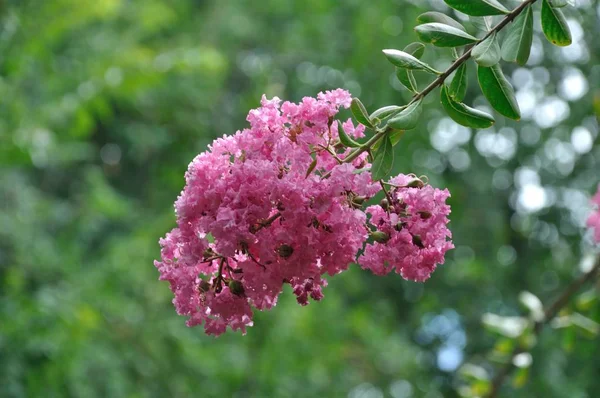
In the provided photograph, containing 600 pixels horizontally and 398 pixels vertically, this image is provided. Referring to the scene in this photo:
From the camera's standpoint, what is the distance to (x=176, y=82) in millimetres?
6250

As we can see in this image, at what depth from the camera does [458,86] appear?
1.25 m

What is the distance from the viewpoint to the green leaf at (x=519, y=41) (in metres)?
1.23

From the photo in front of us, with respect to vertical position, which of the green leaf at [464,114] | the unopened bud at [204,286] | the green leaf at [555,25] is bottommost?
the green leaf at [555,25]

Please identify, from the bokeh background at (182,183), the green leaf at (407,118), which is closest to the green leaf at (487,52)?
the green leaf at (407,118)

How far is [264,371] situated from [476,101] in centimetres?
230

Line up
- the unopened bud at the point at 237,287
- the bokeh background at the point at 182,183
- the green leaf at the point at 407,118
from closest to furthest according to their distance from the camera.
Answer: the green leaf at the point at 407,118 → the unopened bud at the point at 237,287 → the bokeh background at the point at 182,183

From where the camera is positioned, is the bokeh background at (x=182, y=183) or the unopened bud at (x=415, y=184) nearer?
the unopened bud at (x=415, y=184)

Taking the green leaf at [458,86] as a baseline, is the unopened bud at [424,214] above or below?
below

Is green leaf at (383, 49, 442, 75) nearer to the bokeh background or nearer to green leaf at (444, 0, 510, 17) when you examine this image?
green leaf at (444, 0, 510, 17)

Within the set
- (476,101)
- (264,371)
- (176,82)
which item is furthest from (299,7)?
(264,371)

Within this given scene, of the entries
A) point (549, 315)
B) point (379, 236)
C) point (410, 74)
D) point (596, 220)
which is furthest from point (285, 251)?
point (549, 315)

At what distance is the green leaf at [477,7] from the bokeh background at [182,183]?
2859 millimetres

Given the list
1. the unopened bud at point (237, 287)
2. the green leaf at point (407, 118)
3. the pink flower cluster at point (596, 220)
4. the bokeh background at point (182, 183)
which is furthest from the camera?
the bokeh background at point (182, 183)

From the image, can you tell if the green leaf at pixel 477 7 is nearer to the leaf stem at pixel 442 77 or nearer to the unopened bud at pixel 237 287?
the leaf stem at pixel 442 77
